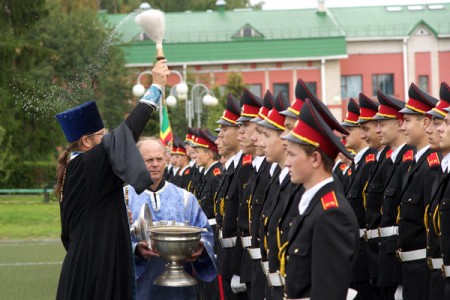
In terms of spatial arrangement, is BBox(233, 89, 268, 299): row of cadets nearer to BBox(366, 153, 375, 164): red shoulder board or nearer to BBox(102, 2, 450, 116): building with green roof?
BBox(366, 153, 375, 164): red shoulder board

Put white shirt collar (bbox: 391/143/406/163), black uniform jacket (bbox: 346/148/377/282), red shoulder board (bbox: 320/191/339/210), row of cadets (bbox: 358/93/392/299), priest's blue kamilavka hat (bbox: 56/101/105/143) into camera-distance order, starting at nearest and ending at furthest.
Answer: red shoulder board (bbox: 320/191/339/210), priest's blue kamilavka hat (bbox: 56/101/105/143), white shirt collar (bbox: 391/143/406/163), row of cadets (bbox: 358/93/392/299), black uniform jacket (bbox: 346/148/377/282)

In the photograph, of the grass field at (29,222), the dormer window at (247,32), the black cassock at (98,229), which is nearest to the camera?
the black cassock at (98,229)

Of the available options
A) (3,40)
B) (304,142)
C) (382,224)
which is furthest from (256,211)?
(3,40)

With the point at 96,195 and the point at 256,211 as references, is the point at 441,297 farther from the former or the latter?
the point at 96,195

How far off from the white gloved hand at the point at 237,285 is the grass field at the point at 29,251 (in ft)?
14.2

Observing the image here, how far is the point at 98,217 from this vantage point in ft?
23.3

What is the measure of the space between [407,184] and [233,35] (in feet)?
155

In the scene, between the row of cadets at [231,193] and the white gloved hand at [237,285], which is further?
the row of cadets at [231,193]

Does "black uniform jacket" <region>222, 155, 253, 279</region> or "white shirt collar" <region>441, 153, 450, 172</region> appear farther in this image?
"black uniform jacket" <region>222, 155, 253, 279</region>

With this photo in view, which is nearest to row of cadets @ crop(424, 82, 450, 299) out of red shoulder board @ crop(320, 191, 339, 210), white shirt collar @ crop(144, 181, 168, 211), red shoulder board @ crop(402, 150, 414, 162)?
red shoulder board @ crop(402, 150, 414, 162)

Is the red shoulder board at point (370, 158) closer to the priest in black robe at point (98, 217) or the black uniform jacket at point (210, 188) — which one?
the black uniform jacket at point (210, 188)

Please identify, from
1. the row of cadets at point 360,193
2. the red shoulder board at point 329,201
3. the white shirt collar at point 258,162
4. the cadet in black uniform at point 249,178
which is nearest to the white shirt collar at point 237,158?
the cadet in black uniform at point 249,178

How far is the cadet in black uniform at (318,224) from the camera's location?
17.5ft

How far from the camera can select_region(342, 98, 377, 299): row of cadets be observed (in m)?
10.0
